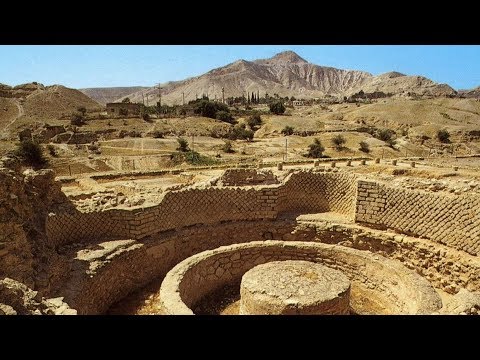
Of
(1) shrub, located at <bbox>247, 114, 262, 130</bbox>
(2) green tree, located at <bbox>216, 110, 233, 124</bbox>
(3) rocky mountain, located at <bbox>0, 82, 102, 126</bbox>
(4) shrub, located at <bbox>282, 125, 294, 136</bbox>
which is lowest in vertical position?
(4) shrub, located at <bbox>282, 125, 294, 136</bbox>

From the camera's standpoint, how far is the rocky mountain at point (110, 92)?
16275 centimetres

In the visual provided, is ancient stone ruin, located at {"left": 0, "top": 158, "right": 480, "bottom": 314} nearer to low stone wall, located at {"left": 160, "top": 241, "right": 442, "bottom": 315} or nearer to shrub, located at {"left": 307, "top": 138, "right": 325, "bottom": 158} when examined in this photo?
low stone wall, located at {"left": 160, "top": 241, "right": 442, "bottom": 315}

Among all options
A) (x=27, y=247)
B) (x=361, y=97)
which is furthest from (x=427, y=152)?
(x=361, y=97)

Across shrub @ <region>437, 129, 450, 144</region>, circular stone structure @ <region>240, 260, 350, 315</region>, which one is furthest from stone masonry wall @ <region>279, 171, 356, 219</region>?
shrub @ <region>437, 129, 450, 144</region>

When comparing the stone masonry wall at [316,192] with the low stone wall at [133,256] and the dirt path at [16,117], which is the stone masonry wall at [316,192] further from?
the dirt path at [16,117]

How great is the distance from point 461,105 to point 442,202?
205ft

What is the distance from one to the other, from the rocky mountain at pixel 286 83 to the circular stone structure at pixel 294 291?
11449 centimetres

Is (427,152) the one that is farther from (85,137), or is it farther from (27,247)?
(27,247)

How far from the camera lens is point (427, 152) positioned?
36500 millimetres

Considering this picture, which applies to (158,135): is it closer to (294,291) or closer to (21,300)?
(294,291)

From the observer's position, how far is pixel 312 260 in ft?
33.2

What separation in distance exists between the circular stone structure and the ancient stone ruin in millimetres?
25

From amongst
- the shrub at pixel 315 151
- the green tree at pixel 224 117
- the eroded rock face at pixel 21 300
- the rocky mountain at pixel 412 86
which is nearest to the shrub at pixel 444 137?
the shrub at pixel 315 151

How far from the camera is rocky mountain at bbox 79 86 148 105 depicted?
16275 centimetres
